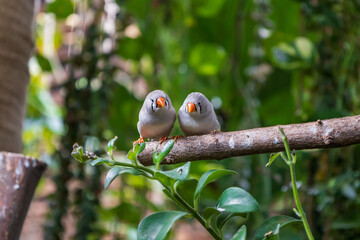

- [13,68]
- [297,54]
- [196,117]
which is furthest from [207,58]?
[196,117]

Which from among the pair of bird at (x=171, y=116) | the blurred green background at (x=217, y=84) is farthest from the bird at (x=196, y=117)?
the blurred green background at (x=217, y=84)

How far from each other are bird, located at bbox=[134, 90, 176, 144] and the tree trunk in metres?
0.51

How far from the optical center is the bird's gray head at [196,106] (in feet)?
2.23

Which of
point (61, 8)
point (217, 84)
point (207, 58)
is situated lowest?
point (217, 84)

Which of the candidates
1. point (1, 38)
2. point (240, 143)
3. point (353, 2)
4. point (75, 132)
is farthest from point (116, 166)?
point (353, 2)

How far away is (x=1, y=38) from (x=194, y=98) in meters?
0.64

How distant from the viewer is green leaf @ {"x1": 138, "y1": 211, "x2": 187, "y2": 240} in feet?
1.73

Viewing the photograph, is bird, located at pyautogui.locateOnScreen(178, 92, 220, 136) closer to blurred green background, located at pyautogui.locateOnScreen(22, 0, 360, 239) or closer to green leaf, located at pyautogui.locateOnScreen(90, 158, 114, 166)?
green leaf, located at pyautogui.locateOnScreen(90, 158, 114, 166)

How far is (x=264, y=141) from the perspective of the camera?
577 millimetres

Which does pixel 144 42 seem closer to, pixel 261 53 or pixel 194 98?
pixel 261 53

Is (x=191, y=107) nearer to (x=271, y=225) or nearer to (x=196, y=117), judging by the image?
(x=196, y=117)

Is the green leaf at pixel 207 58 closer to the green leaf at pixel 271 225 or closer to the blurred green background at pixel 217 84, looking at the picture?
the blurred green background at pixel 217 84

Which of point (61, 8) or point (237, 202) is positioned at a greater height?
point (61, 8)

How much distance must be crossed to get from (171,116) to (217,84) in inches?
57.4
